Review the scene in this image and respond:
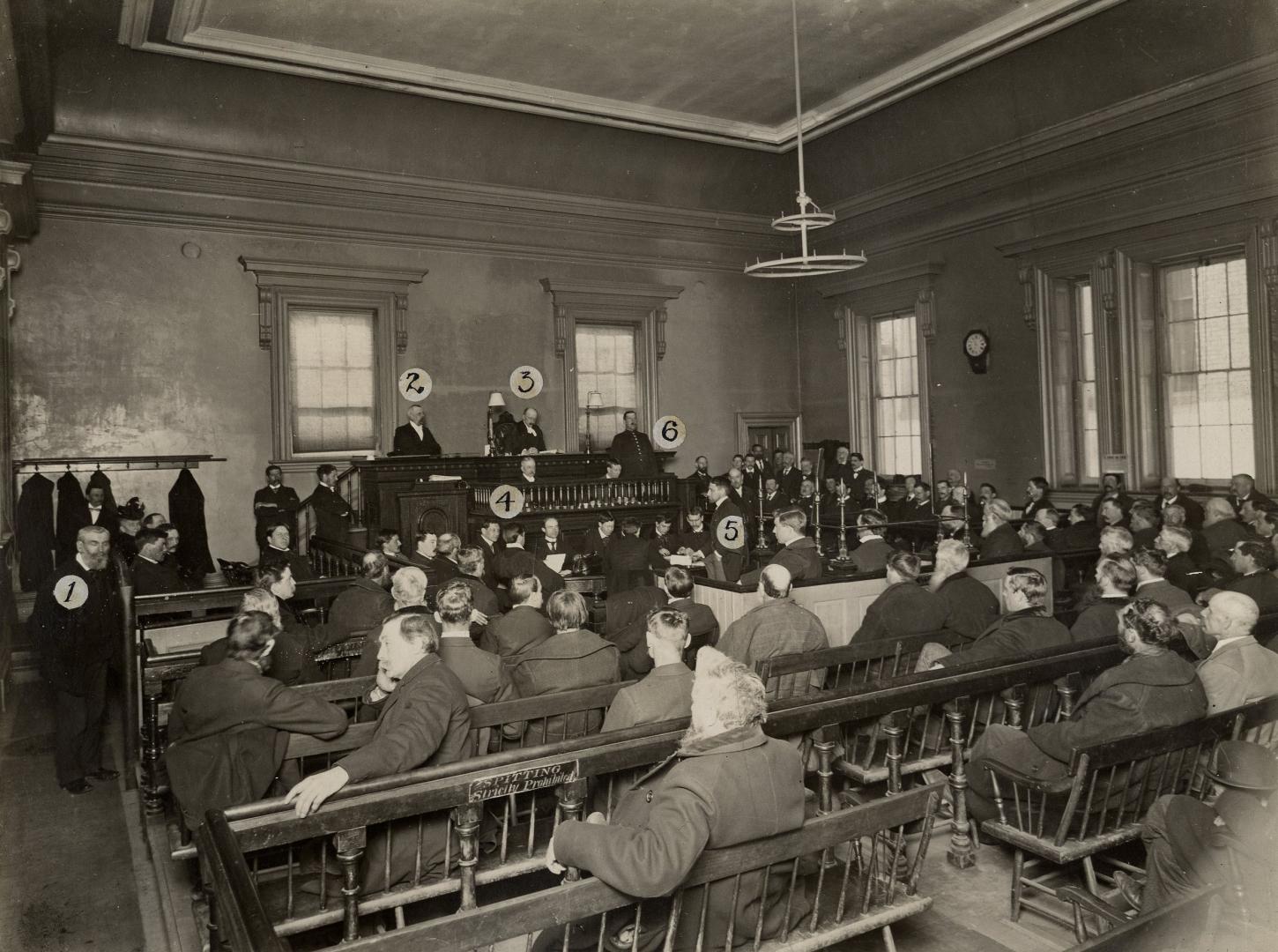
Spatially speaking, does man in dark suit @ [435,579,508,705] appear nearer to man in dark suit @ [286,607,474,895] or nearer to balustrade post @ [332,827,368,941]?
man in dark suit @ [286,607,474,895]

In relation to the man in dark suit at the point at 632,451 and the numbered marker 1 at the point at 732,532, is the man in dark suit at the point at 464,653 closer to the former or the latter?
the numbered marker 1 at the point at 732,532

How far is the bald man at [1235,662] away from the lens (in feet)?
11.4

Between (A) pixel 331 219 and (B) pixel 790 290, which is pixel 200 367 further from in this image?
(B) pixel 790 290

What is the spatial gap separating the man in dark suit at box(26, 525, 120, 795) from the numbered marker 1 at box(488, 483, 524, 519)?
406 cm

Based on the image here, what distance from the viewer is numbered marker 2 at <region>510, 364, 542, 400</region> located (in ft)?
39.3

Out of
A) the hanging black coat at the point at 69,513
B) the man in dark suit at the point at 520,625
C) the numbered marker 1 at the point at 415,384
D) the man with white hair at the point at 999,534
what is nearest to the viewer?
the man in dark suit at the point at 520,625

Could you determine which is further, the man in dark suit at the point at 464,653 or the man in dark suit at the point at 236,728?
the man in dark suit at the point at 464,653

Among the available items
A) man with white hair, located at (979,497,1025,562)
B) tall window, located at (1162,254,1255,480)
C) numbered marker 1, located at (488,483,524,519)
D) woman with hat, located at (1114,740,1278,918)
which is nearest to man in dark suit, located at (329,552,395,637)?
numbered marker 1, located at (488,483,524,519)

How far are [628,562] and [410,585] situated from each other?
3.73 meters

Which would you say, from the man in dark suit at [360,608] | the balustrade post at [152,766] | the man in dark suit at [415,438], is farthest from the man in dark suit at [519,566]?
the man in dark suit at [415,438]

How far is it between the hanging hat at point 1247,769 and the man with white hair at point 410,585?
3.26 metres

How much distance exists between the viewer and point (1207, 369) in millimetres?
9883

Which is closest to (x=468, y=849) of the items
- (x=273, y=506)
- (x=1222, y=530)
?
(x=1222, y=530)

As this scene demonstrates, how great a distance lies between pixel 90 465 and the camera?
1006cm
